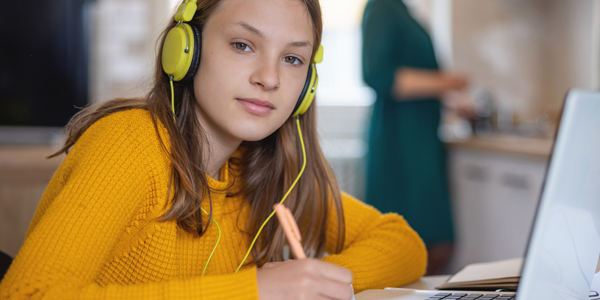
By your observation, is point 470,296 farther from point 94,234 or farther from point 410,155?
point 410,155

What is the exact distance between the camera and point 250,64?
2.58 ft

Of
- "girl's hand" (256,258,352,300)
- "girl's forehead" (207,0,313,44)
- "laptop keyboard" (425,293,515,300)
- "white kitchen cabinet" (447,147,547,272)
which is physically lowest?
"white kitchen cabinet" (447,147,547,272)

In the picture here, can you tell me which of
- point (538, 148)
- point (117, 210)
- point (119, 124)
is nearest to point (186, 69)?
point (119, 124)

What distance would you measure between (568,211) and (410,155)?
172 cm

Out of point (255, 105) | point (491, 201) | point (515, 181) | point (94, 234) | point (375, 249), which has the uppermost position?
point (255, 105)

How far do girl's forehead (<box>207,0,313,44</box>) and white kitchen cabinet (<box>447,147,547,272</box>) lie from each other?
4.31ft

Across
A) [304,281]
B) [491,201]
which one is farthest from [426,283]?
[491,201]

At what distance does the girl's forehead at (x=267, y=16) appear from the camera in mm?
792

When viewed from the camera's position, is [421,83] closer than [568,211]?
No

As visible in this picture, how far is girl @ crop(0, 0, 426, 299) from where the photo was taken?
58cm

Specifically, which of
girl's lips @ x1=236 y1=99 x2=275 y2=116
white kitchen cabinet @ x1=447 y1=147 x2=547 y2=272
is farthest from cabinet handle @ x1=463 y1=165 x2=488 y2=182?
girl's lips @ x1=236 y1=99 x2=275 y2=116

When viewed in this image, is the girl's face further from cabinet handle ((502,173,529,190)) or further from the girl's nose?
cabinet handle ((502,173,529,190))

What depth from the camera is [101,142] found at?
0.68m

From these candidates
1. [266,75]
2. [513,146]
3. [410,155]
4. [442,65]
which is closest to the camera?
[266,75]
